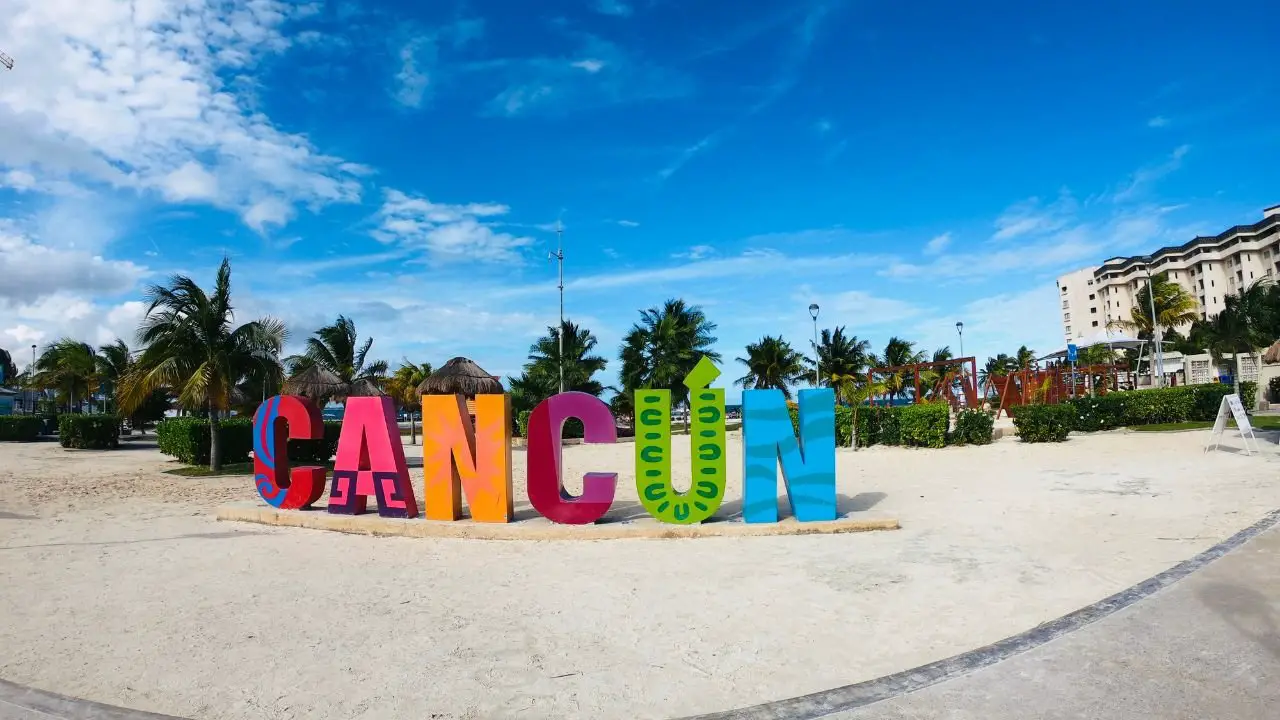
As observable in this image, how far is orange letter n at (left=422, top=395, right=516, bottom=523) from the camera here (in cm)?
1022

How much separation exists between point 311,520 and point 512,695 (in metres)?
7.72

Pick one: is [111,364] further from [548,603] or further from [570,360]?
[548,603]

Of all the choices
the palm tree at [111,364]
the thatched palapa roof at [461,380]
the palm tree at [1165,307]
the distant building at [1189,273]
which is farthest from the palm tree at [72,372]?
the distant building at [1189,273]

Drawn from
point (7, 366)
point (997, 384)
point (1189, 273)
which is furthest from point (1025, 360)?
point (7, 366)

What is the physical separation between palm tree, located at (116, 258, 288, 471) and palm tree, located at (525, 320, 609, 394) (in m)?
19.7

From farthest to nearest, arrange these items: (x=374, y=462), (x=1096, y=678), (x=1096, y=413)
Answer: (x=1096, y=413)
(x=374, y=462)
(x=1096, y=678)

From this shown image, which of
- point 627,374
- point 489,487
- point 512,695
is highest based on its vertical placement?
point 627,374

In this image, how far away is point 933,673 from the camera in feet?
15.4

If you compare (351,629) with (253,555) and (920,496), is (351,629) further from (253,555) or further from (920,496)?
(920,496)

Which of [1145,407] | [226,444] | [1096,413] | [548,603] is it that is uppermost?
[1145,407]

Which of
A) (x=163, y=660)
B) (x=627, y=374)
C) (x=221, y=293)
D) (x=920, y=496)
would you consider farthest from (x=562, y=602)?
(x=627, y=374)

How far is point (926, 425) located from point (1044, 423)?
357 cm

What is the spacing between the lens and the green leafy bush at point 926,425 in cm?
2300

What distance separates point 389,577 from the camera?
25.6 ft
